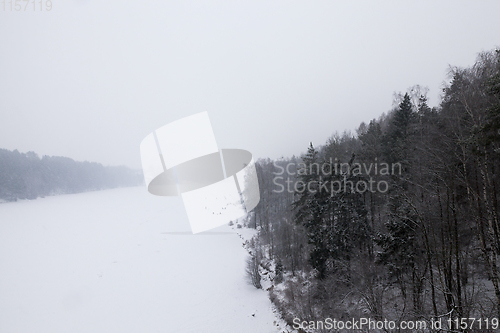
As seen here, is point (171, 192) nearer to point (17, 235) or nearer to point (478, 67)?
point (17, 235)

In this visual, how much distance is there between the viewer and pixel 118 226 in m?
32.2

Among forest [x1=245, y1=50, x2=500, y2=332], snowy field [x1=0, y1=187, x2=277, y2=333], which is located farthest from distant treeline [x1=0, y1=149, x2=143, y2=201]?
forest [x1=245, y1=50, x2=500, y2=332]

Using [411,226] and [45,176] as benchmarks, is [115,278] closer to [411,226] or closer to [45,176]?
[411,226]

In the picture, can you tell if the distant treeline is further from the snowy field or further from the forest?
the forest

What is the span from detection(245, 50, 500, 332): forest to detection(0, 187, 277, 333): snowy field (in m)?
4.55

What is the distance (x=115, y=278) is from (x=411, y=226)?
28.6 metres

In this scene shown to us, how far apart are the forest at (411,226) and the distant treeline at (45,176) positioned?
154ft

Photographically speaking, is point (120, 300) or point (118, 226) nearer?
point (120, 300)

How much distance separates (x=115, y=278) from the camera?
2070 cm

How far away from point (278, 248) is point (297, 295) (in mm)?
11198

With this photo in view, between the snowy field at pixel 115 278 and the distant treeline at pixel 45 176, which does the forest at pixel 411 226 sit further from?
the distant treeline at pixel 45 176

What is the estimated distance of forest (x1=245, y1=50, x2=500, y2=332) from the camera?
7.70m

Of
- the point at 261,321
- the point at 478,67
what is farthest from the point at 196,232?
the point at 478,67

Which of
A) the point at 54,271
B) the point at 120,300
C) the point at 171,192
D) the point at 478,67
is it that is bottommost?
the point at 120,300
